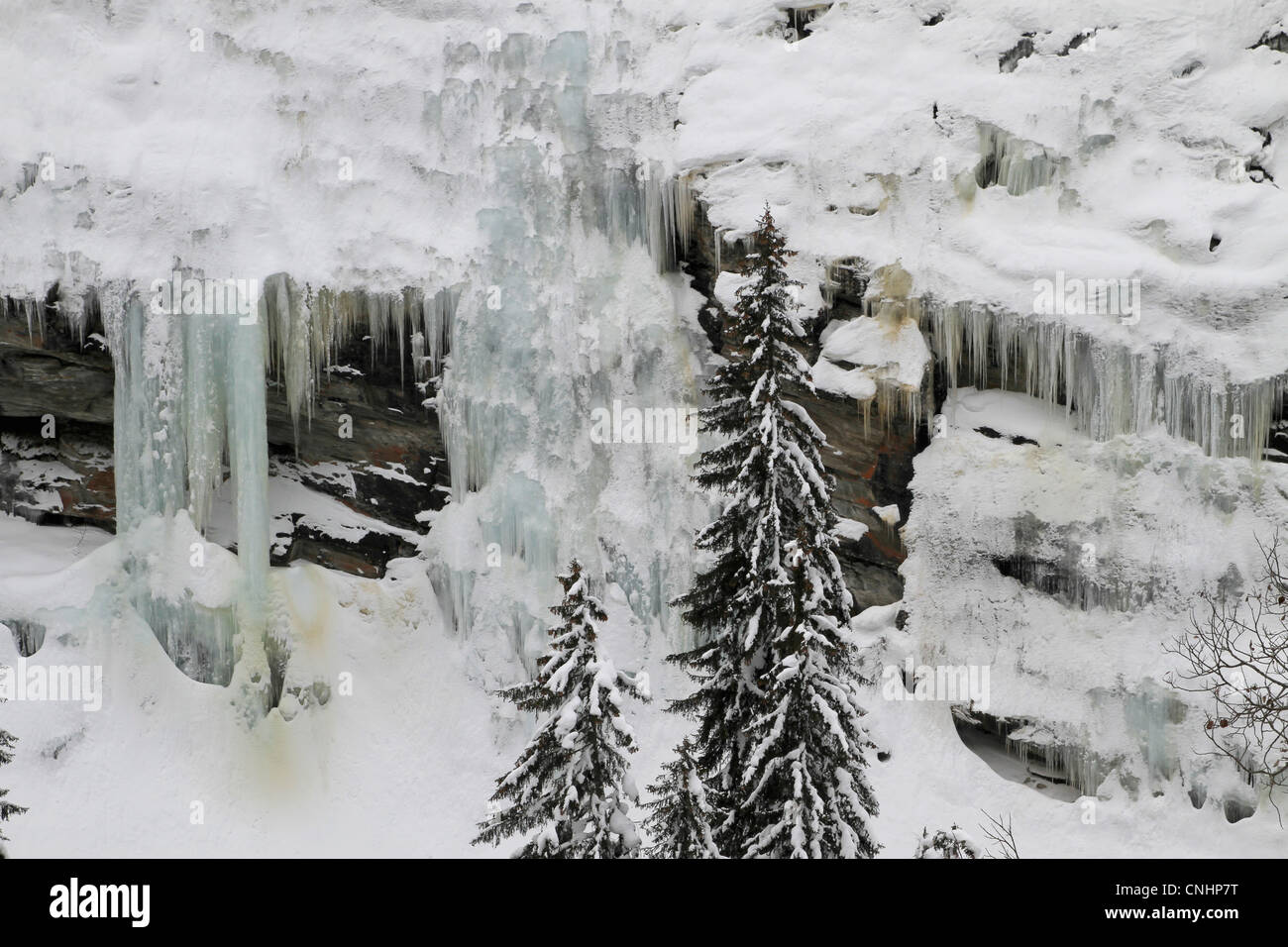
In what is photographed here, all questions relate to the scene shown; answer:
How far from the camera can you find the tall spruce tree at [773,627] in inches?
374

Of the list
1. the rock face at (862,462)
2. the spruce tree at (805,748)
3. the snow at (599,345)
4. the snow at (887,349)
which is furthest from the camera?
the rock face at (862,462)

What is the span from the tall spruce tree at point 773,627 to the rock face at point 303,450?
31.1 feet

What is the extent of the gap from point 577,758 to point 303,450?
11.8 m

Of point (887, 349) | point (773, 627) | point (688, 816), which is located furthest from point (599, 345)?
point (688, 816)

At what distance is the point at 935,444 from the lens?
56.1 ft

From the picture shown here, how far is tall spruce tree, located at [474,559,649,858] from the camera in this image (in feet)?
30.0

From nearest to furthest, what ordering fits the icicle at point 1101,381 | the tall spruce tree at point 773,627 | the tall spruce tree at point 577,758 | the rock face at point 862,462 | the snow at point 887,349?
the tall spruce tree at point 577,758 < the tall spruce tree at point 773,627 < the icicle at point 1101,381 < the snow at point 887,349 < the rock face at point 862,462

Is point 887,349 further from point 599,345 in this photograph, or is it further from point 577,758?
point 577,758

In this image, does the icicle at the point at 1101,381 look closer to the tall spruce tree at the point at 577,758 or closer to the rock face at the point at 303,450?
the rock face at the point at 303,450

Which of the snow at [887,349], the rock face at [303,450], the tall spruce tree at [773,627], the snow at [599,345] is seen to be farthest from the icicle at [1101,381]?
the rock face at [303,450]

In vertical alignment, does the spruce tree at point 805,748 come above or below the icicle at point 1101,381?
below

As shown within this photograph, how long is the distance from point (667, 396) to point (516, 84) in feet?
20.2
